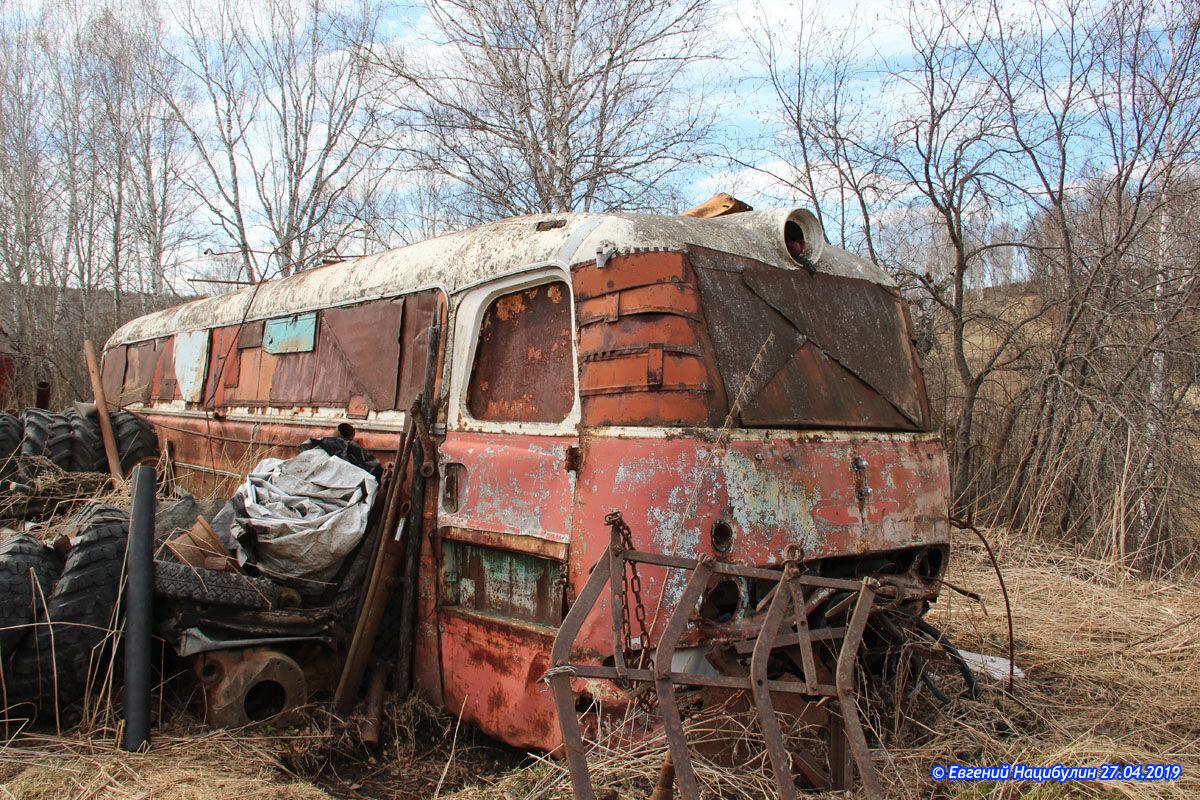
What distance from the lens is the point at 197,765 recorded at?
3.26 m

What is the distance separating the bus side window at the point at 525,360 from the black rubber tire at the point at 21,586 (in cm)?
199

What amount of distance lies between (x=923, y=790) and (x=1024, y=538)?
510 centimetres

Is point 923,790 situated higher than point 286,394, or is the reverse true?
point 286,394

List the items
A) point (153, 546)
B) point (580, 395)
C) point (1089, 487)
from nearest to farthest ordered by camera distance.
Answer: point (580, 395) → point (153, 546) → point (1089, 487)

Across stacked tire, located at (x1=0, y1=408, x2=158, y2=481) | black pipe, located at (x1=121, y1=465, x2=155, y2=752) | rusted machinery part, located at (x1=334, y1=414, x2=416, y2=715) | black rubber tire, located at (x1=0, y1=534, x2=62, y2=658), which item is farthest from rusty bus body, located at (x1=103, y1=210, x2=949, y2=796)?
stacked tire, located at (x1=0, y1=408, x2=158, y2=481)

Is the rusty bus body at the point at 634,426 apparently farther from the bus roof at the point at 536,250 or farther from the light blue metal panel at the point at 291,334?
the light blue metal panel at the point at 291,334

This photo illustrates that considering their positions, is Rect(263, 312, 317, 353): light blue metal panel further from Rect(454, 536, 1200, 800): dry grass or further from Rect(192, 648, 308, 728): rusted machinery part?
Rect(454, 536, 1200, 800): dry grass

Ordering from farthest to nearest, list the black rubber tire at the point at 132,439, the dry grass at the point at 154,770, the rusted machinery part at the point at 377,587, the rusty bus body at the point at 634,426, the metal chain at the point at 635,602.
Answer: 1. the black rubber tire at the point at 132,439
2. the rusted machinery part at the point at 377,587
3. the rusty bus body at the point at 634,426
4. the dry grass at the point at 154,770
5. the metal chain at the point at 635,602

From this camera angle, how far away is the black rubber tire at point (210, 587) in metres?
3.63

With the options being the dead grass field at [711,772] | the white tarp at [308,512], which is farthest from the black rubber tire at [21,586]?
the white tarp at [308,512]

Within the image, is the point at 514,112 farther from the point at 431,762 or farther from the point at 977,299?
the point at 431,762

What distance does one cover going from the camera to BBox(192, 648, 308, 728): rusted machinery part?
367 centimetres

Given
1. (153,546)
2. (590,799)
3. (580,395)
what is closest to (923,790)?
(590,799)

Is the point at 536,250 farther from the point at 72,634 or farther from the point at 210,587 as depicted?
the point at 72,634
